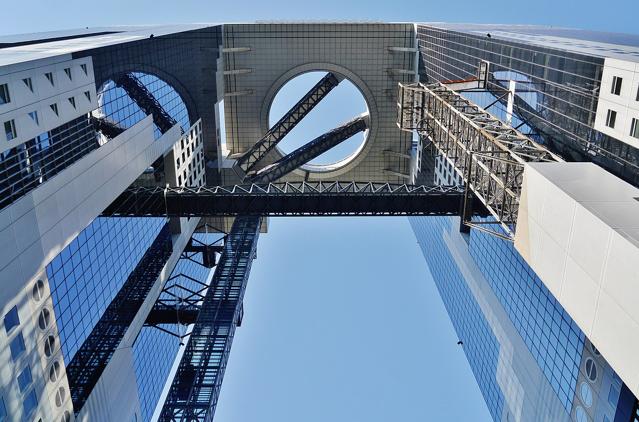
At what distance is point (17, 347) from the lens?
2012 centimetres

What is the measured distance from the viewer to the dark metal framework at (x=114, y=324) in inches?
1088

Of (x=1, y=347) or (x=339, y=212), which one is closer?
(x=1, y=347)

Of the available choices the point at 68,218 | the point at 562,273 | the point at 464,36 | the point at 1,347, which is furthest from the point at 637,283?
the point at 464,36

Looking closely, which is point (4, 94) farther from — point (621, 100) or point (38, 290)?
point (621, 100)

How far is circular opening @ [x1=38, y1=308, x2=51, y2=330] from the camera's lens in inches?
889

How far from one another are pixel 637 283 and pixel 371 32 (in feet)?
170

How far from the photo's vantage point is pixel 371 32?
2347 inches

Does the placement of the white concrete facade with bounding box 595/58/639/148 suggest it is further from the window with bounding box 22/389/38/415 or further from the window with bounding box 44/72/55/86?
the window with bounding box 22/389/38/415

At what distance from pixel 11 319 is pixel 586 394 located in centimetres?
2687

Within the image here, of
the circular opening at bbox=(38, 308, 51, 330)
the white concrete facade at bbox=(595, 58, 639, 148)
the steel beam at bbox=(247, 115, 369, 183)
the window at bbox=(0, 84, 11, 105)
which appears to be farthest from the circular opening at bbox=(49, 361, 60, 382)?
the steel beam at bbox=(247, 115, 369, 183)

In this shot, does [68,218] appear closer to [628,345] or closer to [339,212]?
[339,212]

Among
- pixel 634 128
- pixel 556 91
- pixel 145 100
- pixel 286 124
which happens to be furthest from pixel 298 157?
pixel 634 128

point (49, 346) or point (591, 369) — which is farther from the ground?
point (49, 346)

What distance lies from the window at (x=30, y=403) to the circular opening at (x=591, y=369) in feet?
83.2
